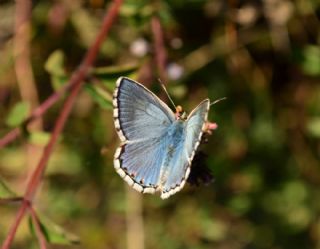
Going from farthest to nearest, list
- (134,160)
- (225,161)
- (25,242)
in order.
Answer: (25,242) → (225,161) → (134,160)

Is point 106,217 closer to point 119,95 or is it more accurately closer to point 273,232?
point 273,232

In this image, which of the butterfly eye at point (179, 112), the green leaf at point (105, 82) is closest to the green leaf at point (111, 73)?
the green leaf at point (105, 82)

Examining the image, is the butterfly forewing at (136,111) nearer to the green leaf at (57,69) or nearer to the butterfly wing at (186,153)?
the butterfly wing at (186,153)

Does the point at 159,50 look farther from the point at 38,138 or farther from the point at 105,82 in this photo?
the point at 38,138

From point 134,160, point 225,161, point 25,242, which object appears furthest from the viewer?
point 25,242

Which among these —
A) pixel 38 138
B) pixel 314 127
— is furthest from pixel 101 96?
pixel 314 127

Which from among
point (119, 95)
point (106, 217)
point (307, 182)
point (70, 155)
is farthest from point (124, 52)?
point (119, 95)
